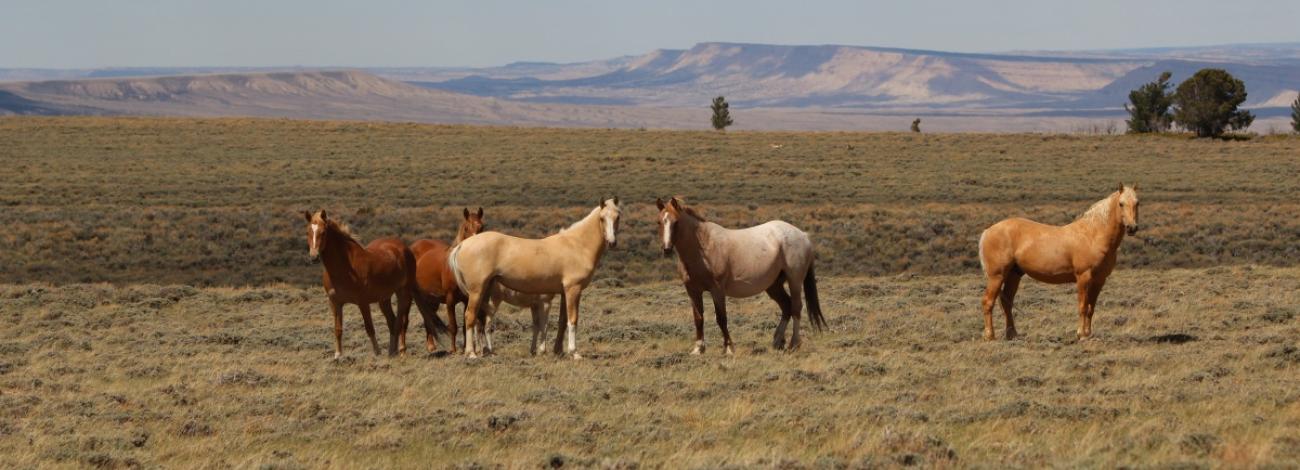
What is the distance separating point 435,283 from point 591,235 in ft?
8.69

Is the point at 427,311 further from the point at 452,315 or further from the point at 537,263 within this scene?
the point at 537,263

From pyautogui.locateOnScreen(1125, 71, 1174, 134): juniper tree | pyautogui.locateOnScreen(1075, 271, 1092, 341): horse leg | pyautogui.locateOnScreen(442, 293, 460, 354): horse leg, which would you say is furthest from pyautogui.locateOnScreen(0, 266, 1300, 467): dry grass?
pyautogui.locateOnScreen(1125, 71, 1174, 134): juniper tree

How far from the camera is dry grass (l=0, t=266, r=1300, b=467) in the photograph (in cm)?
1051

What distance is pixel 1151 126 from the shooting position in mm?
86688

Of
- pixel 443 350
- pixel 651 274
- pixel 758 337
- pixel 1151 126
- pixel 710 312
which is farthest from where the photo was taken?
pixel 1151 126

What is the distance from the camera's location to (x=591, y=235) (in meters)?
15.9

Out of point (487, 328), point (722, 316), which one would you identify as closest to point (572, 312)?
point (487, 328)

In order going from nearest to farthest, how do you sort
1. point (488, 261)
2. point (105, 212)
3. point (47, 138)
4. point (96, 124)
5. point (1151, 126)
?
point (488, 261)
point (105, 212)
point (47, 138)
point (96, 124)
point (1151, 126)

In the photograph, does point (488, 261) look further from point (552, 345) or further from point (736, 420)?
point (736, 420)

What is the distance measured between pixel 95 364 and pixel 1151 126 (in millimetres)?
79801

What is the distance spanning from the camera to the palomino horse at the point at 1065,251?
16.1 m

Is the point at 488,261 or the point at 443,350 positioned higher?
the point at 488,261

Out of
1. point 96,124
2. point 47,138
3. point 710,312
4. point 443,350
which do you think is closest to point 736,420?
point 443,350

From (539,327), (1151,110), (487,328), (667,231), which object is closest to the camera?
(667,231)
